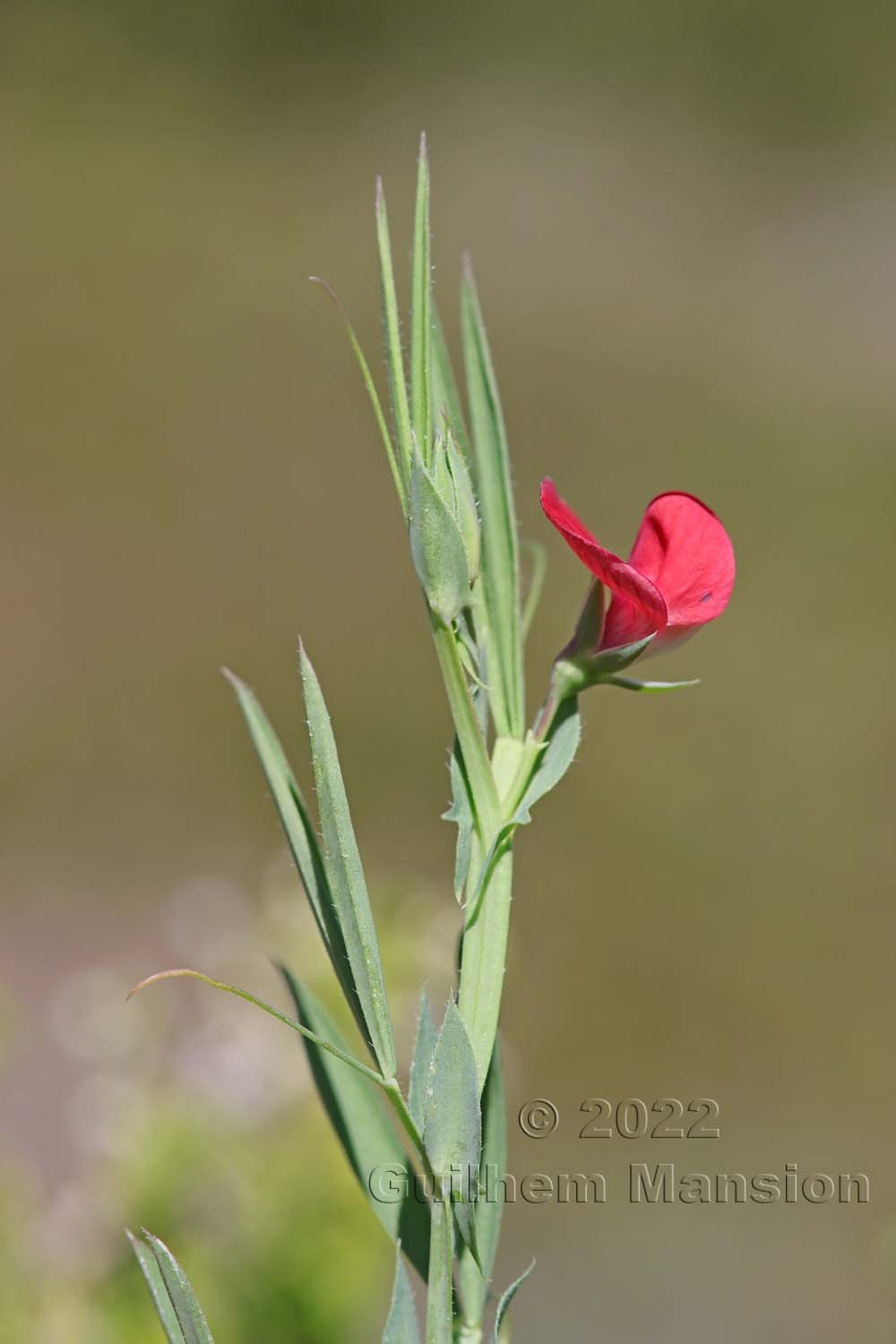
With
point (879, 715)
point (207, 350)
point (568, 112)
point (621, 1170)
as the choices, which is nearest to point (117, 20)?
point (207, 350)

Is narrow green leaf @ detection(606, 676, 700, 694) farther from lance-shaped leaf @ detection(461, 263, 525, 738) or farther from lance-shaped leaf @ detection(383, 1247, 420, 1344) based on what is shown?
lance-shaped leaf @ detection(383, 1247, 420, 1344)

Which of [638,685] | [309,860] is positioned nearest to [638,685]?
[638,685]

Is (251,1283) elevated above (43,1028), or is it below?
below

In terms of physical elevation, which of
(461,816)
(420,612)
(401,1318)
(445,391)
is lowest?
(401,1318)

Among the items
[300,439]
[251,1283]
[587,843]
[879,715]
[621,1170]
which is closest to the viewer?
[251,1283]

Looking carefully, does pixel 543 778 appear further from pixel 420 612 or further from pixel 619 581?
pixel 420 612

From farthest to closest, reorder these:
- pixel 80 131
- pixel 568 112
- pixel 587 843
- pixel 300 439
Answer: pixel 568 112 < pixel 80 131 < pixel 300 439 < pixel 587 843

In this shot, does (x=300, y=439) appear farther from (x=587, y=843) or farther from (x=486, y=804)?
(x=486, y=804)
